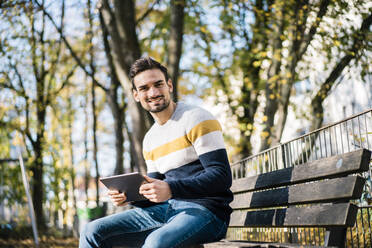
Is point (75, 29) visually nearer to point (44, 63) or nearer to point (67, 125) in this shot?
point (44, 63)

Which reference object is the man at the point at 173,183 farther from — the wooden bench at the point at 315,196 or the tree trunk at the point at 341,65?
the tree trunk at the point at 341,65

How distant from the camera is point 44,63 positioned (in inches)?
588

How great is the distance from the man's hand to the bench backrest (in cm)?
90

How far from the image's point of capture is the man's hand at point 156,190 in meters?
3.03

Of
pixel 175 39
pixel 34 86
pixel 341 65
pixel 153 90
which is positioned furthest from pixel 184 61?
pixel 153 90

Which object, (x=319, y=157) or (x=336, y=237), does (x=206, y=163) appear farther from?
(x=319, y=157)

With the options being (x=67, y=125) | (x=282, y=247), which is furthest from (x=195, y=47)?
(x=282, y=247)

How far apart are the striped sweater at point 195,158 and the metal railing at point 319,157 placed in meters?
1.29

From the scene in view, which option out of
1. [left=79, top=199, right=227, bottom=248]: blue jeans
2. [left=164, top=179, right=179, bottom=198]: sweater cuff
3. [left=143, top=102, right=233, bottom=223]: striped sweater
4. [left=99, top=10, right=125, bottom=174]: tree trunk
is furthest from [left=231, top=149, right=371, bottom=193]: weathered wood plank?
[left=99, top=10, right=125, bottom=174]: tree trunk

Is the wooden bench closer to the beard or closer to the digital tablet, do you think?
the digital tablet

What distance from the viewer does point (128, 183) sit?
10.7 feet

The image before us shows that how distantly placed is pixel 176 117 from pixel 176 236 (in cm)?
98

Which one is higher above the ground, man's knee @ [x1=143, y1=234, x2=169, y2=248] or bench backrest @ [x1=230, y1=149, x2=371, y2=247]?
bench backrest @ [x1=230, y1=149, x2=371, y2=247]

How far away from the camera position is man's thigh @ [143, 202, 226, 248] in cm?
289
